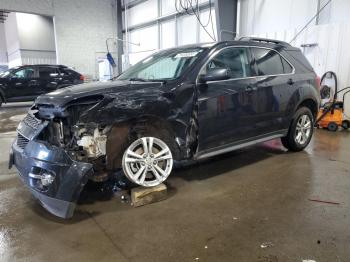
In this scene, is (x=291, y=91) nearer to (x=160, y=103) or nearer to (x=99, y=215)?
(x=160, y=103)

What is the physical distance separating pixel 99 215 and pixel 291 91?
9.77 feet

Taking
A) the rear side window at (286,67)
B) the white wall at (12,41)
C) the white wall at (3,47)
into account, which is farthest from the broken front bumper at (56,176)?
the white wall at (3,47)

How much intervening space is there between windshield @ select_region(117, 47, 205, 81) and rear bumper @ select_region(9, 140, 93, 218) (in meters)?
1.31

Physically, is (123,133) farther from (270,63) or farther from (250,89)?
(270,63)

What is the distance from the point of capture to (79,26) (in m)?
14.8

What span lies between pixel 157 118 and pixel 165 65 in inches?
42.0

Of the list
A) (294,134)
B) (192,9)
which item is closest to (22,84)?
(192,9)

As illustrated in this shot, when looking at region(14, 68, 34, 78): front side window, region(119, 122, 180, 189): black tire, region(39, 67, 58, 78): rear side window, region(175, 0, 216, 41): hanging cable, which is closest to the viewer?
region(119, 122, 180, 189): black tire

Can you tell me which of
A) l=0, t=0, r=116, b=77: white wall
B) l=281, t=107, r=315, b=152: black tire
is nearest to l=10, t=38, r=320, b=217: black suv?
l=281, t=107, r=315, b=152: black tire

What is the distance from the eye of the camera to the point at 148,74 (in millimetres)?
3514

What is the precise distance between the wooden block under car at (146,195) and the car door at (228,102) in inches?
26.1

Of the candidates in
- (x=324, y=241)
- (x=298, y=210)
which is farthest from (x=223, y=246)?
(x=298, y=210)

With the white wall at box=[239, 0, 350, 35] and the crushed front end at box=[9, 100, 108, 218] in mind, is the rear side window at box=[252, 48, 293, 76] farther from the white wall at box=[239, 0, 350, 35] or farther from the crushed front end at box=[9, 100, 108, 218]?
the white wall at box=[239, 0, 350, 35]

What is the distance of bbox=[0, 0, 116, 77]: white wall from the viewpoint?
13.9 metres
